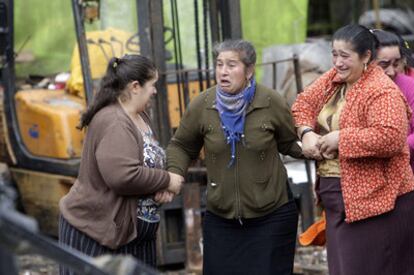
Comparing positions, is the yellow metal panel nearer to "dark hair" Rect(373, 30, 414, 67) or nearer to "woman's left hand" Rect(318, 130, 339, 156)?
"dark hair" Rect(373, 30, 414, 67)

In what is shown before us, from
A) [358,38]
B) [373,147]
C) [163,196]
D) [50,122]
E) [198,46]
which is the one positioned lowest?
[50,122]

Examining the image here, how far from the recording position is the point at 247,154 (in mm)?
5453

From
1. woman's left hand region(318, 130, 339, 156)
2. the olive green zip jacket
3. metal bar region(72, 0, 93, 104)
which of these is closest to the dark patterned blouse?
the olive green zip jacket

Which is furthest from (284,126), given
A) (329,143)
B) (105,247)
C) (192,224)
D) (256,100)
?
(192,224)

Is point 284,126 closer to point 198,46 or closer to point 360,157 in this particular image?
point 360,157

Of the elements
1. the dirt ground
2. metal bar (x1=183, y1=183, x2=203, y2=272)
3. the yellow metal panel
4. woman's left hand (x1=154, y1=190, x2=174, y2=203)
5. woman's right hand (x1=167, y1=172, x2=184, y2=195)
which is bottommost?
the dirt ground

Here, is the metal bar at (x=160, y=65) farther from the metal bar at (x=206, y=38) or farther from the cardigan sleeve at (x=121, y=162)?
the cardigan sleeve at (x=121, y=162)

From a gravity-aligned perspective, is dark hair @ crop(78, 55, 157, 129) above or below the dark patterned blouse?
above

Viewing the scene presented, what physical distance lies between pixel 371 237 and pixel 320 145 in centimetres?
51

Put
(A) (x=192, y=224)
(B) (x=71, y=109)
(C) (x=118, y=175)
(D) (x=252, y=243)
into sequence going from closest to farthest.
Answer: (C) (x=118, y=175)
(D) (x=252, y=243)
(A) (x=192, y=224)
(B) (x=71, y=109)

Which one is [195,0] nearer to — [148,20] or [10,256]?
[148,20]

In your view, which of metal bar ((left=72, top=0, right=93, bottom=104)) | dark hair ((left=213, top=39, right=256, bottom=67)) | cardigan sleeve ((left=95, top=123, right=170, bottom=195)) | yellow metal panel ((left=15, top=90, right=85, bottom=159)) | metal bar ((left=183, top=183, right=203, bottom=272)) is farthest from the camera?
yellow metal panel ((left=15, top=90, right=85, bottom=159))

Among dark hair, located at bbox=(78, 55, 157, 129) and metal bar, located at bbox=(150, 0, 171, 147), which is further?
metal bar, located at bbox=(150, 0, 171, 147)

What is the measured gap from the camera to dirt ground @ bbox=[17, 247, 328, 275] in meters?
7.56
